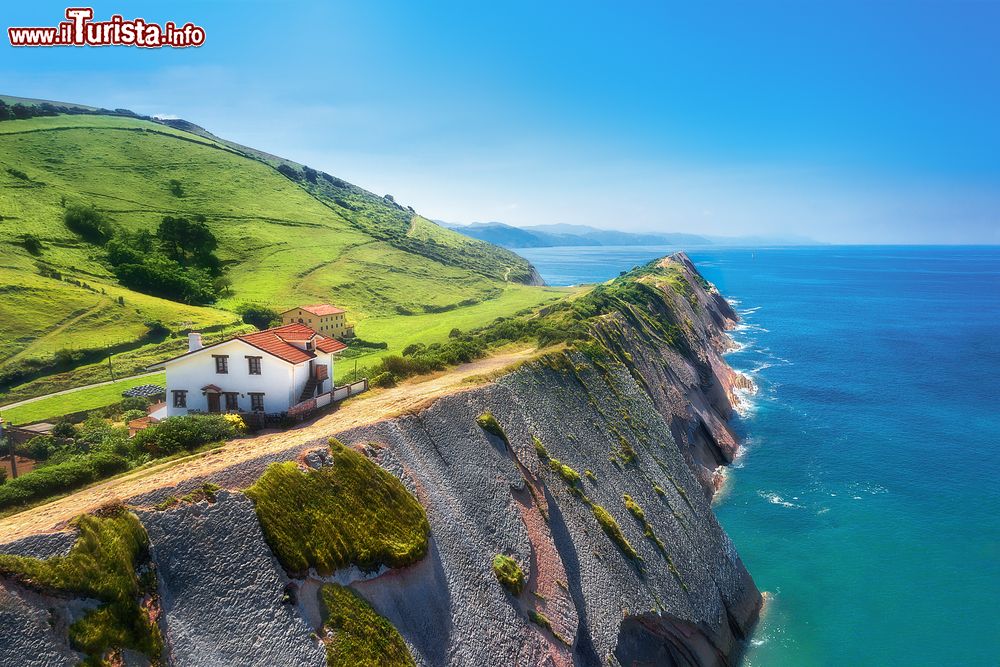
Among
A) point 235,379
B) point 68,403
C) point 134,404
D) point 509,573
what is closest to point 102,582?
point 509,573

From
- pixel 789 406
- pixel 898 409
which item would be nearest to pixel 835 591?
pixel 789 406

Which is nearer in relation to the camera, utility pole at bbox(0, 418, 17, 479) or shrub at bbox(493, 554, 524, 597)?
shrub at bbox(493, 554, 524, 597)

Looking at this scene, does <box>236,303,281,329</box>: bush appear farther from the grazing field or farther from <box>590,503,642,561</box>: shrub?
<box>590,503,642,561</box>: shrub

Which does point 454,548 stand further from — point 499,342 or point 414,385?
point 499,342

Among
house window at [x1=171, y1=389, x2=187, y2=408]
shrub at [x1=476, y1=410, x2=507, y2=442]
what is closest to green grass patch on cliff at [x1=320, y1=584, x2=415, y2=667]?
shrub at [x1=476, y1=410, x2=507, y2=442]

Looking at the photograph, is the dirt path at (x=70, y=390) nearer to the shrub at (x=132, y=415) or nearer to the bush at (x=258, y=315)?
the shrub at (x=132, y=415)

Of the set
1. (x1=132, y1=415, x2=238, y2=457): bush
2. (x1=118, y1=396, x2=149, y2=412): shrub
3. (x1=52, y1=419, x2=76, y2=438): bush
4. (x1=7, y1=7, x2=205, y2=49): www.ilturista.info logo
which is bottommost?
(x1=118, y1=396, x2=149, y2=412): shrub

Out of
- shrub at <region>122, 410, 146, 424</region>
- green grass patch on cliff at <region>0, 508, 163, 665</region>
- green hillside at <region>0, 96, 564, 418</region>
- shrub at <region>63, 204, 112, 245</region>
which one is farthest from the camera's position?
shrub at <region>63, 204, 112, 245</region>
